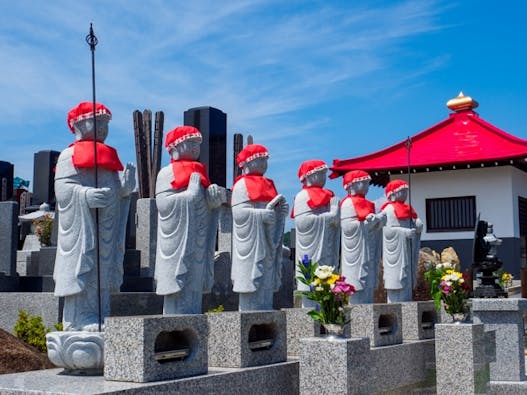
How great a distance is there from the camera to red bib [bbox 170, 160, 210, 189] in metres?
6.53

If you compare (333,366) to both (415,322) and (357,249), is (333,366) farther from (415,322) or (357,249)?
(415,322)

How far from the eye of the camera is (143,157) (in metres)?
17.9

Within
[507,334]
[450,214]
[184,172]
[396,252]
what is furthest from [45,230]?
[450,214]

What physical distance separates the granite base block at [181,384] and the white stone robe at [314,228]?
83.6 inches

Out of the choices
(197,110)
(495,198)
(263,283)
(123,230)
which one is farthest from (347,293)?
(495,198)

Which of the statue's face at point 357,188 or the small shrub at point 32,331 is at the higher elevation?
the statue's face at point 357,188

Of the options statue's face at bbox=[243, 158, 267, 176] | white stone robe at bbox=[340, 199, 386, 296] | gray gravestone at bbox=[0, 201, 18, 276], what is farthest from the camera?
gray gravestone at bbox=[0, 201, 18, 276]

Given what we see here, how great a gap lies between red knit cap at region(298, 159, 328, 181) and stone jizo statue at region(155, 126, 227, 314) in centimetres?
268

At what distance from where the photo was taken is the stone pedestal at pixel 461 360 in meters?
8.62

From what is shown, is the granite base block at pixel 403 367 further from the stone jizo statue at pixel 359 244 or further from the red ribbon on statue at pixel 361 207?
the red ribbon on statue at pixel 361 207

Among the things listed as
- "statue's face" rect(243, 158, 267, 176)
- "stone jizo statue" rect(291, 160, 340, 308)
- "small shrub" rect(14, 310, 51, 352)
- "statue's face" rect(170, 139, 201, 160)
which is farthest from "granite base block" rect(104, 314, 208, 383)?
"small shrub" rect(14, 310, 51, 352)

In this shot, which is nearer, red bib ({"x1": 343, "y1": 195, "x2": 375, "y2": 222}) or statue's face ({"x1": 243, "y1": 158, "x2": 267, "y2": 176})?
statue's face ({"x1": 243, "y1": 158, "x2": 267, "y2": 176})

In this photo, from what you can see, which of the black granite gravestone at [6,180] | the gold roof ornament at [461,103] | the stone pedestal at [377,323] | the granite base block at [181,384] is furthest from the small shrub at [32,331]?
the gold roof ornament at [461,103]

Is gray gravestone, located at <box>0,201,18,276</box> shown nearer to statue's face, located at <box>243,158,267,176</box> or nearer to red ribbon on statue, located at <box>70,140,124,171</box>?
statue's face, located at <box>243,158,267,176</box>
